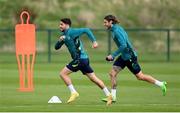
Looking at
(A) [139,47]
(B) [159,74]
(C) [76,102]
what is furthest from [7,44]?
(C) [76,102]

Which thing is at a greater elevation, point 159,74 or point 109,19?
point 109,19

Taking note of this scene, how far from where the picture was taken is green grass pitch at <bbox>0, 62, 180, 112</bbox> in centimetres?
1731

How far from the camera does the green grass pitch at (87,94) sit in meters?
17.3

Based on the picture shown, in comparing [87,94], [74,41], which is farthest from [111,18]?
[87,94]

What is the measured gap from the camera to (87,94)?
68.7 ft

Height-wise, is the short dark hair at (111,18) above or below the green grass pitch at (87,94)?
above

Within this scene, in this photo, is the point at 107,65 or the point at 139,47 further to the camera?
the point at 139,47

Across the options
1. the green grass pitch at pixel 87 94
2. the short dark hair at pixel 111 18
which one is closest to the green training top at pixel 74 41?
the short dark hair at pixel 111 18

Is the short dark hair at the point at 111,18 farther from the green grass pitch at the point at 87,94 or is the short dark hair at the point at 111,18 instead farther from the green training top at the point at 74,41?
the green grass pitch at the point at 87,94

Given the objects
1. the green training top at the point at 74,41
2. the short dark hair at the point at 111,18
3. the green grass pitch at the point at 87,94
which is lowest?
the green grass pitch at the point at 87,94

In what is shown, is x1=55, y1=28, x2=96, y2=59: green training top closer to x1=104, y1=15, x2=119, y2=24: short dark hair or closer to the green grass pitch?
x1=104, y1=15, x2=119, y2=24: short dark hair

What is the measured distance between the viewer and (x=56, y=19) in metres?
50.8

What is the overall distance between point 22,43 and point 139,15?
29053mm

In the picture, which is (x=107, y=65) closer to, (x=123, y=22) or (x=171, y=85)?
(x=171, y=85)
